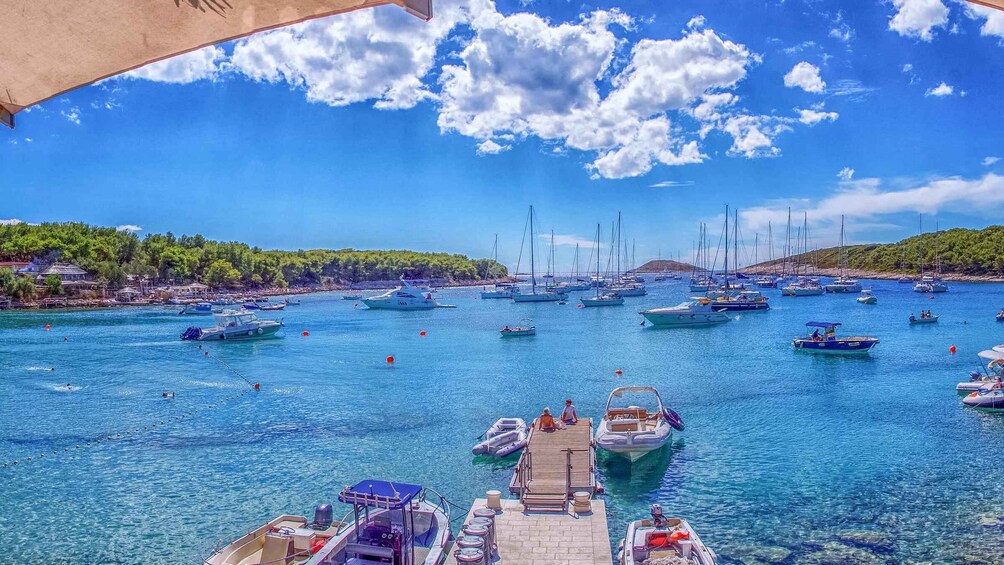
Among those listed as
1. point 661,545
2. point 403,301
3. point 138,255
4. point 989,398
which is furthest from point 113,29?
point 138,255

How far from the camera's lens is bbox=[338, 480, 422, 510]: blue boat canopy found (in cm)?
1371

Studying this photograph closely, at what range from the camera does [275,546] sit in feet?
50.0

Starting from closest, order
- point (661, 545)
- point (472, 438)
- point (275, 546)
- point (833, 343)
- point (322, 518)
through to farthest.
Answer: point (661, 545) < point (275, 546) < point (322, 518) < point (472, 438) < point (833, 343)

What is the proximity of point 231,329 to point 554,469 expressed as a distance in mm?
55357

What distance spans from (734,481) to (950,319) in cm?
7054

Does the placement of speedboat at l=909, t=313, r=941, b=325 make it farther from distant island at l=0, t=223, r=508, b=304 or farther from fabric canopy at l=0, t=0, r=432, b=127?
distant island at l=0, t=223, r=508, b=304

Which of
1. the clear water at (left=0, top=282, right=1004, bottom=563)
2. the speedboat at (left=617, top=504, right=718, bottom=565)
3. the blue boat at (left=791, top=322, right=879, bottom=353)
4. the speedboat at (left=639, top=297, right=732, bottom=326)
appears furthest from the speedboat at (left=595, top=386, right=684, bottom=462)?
the speedboat at (left=639, top=297, right=732, bottom=326)

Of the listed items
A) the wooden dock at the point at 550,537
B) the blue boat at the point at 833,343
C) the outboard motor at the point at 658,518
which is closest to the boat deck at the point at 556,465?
the wooden dock at the point at 550,537

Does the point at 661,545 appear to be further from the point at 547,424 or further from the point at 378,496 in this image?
the point at 547,424

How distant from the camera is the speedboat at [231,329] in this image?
2608 inches

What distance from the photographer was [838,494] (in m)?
20.9

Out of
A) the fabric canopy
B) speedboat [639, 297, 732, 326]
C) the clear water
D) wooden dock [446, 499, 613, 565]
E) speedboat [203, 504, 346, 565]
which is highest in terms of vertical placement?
the fabric canopy

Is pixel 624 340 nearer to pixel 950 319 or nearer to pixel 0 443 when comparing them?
pixel 950 319

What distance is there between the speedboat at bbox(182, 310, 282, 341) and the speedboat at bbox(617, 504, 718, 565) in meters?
59.2
